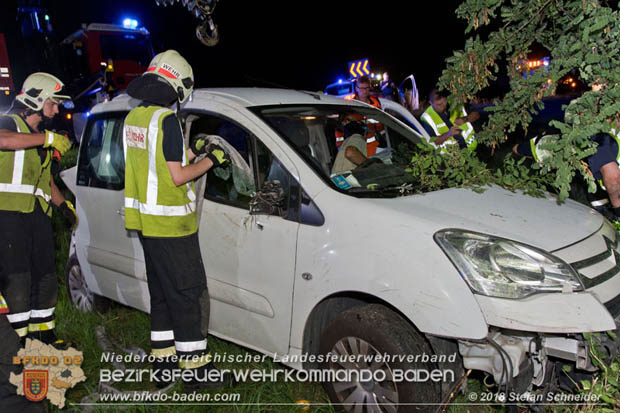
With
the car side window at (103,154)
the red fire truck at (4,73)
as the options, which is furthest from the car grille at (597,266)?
the red fire truck at (4,73)

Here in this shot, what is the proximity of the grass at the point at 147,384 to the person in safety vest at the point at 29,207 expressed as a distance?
0.26 metres

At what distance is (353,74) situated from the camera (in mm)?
10789

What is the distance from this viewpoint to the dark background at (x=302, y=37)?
99.5 ft

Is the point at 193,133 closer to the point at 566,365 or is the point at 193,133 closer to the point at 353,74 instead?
the point at 566,365

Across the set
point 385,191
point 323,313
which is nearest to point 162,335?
point 323,313

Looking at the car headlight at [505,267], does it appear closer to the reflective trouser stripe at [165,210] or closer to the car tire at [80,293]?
the reflective trouser stripe at [165,210]

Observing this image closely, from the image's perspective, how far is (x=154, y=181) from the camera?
9.21ft

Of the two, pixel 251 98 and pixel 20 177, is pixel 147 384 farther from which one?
pixel 251 98

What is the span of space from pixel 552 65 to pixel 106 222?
10.2 ft

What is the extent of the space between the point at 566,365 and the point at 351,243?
3.97ft

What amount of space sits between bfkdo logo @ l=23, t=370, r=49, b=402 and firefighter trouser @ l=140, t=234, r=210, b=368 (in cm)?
63

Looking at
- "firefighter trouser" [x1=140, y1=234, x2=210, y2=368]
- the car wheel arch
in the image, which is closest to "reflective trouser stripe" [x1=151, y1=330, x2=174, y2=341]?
"firefighter trouser" [x1=140, y1=234, x2=210, y2=368]

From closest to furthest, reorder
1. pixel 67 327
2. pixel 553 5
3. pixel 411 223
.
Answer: pixel 411 223 < pixel 553 5 < pixel 67 327

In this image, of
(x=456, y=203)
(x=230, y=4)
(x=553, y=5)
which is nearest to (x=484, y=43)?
(x=553, y=5)
